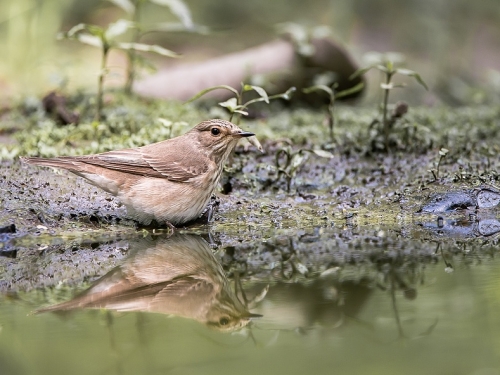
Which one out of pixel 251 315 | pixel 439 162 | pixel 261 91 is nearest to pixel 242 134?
pixel 261 91

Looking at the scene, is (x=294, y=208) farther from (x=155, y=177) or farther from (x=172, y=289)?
(x=172, y=289)

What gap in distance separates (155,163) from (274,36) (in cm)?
1058

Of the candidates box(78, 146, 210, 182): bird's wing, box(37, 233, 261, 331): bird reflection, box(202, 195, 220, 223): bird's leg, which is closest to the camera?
box(37, 233, 261, 331): bird reflection

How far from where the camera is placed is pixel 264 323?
3.61 m

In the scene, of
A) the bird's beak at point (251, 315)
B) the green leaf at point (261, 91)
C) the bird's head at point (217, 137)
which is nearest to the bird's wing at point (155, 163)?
the bird's head at point (217, 137)

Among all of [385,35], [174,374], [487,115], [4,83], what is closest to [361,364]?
[174,374]

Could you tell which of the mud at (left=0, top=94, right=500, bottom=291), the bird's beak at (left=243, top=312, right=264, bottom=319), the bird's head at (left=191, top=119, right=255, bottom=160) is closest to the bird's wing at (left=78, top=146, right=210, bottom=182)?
the bird's head at (left=191, top=119, right=255, bottom=160)

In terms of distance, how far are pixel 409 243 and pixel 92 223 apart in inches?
99.9

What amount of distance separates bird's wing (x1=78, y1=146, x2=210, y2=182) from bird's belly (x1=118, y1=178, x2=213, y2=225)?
7 cm

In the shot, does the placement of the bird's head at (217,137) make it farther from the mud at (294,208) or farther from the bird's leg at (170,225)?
the bird's leg at (170,225)

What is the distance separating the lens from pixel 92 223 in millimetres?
5945

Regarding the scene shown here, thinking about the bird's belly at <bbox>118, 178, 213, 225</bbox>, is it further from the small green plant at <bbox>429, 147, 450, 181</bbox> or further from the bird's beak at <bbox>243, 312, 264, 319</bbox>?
the bird's beak at <bbox>243, 312, 264, 319</bbox>

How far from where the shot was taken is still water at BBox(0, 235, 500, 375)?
3.12 metres

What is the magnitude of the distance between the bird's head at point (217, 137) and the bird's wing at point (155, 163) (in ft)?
0.44
